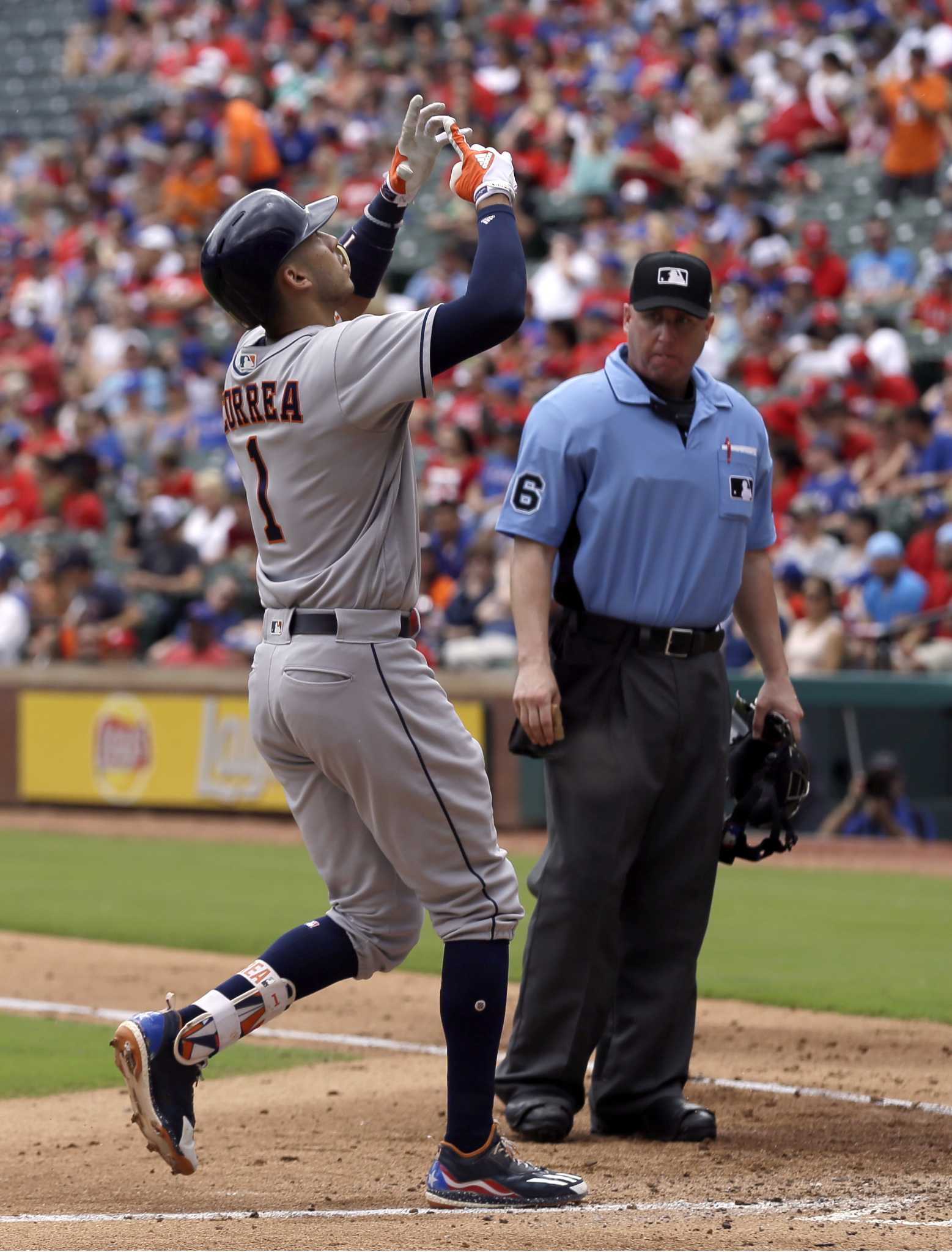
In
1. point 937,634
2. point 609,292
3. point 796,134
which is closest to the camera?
point 937,634

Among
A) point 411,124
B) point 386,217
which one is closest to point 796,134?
point 386,217

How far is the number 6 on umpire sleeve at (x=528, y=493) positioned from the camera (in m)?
4.76

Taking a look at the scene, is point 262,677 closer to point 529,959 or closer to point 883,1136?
point 529,959

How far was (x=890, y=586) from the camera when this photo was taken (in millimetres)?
11992

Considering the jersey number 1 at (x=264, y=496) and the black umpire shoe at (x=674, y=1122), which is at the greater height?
the jersey number 1 at (x=264, y=496)

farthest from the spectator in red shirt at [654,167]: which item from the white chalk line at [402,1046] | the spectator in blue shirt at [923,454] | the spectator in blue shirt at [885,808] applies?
the white chalk line at [402,1046]

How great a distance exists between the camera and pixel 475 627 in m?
13.3

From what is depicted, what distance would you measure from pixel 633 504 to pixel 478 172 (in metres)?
0.98

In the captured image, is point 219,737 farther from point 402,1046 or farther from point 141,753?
point 402,1046

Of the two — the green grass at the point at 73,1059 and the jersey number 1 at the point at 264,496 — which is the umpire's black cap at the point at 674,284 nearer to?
the jersey number 1 at the point at 264,496

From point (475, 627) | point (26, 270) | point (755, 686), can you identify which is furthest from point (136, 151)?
point (755, 686)

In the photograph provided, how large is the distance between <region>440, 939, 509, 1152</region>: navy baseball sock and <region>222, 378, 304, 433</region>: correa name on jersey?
1216 mm

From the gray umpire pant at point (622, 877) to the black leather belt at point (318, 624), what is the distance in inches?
31.9

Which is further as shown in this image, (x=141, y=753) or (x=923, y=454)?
(x=141, y=753)
